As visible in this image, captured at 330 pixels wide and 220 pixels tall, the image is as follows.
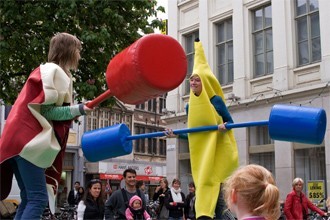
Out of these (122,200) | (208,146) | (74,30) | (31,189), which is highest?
(74,30)

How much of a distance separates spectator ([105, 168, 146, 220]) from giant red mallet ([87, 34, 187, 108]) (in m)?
3.39

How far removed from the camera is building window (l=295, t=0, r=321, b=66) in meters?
16.9

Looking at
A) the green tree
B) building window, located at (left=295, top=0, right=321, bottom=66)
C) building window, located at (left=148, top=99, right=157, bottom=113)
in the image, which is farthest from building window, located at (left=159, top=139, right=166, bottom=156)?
the green tree

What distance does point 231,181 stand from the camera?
238 cm

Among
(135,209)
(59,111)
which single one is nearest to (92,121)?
(135,209)

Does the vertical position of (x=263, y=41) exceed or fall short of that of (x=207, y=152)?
it exceeds it

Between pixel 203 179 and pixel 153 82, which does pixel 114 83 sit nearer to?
pixel 153 82

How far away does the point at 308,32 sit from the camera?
675 inches

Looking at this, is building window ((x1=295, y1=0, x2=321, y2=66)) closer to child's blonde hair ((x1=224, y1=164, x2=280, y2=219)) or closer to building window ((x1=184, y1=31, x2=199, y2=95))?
building window ((x1=184, y1=31, x2=199, y2=95))

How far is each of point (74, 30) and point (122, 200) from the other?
586 cm

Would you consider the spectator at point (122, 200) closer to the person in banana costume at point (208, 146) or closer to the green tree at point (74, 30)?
the person in banana costume at point (208, 146)

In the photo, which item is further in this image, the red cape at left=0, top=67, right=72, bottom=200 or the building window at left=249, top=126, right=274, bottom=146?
the building window at left=249, top=126, right=274, bottom=146

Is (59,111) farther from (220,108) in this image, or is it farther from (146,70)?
(220,108)

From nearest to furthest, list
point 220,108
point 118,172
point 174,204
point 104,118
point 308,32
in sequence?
point 220,108 → point 174,204 → point 308,32 → point 118,172 → point 104,118
